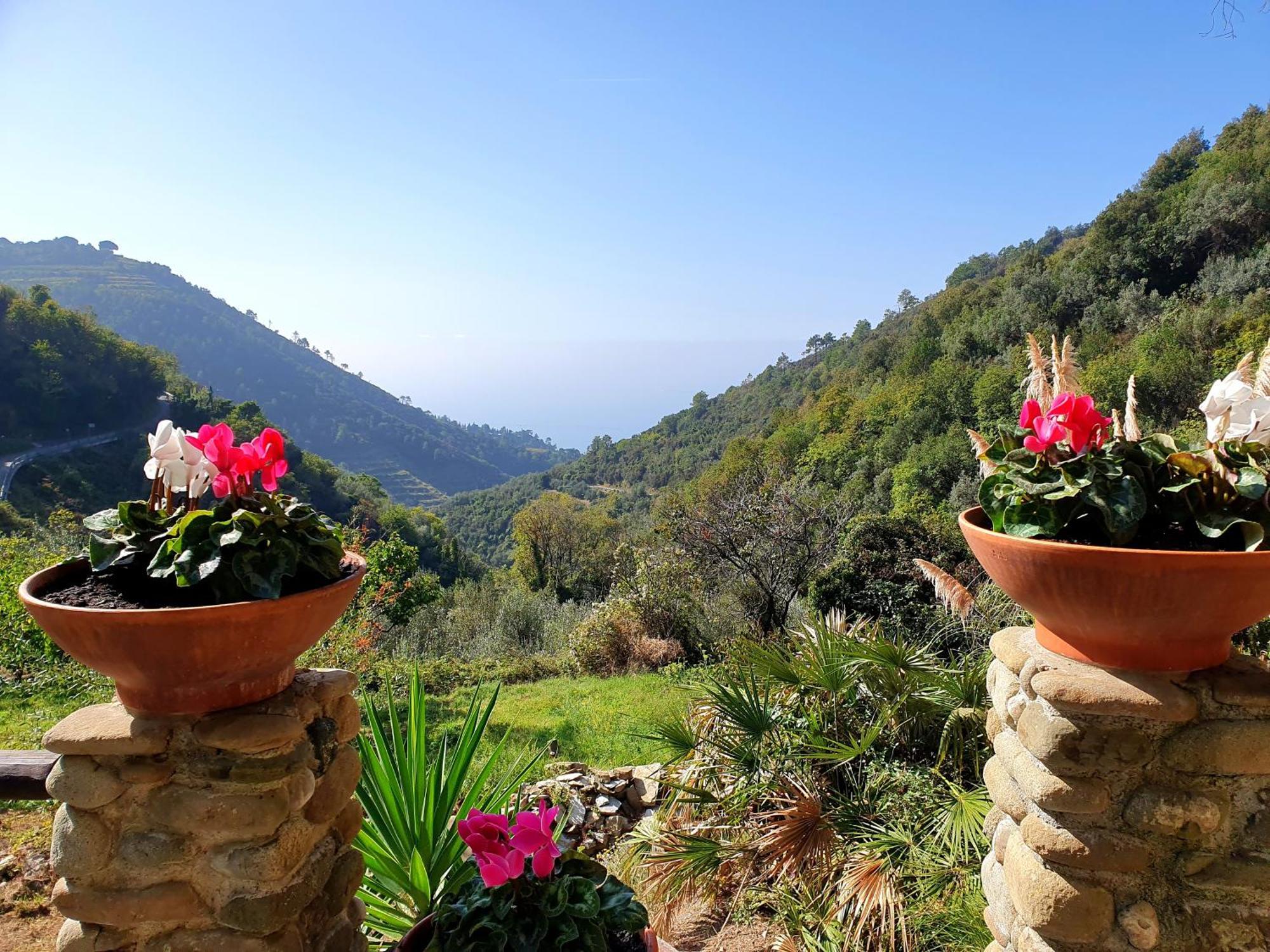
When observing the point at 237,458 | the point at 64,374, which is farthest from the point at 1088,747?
the point at 64,374

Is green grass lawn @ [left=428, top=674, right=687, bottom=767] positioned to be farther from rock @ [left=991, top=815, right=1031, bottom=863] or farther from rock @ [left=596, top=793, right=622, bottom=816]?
rock @ [left=991, top=815, right=1031, bottom=863]

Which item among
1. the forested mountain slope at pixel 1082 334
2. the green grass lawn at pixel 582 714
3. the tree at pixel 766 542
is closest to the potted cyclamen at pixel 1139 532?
the green grass lawn at pixel 582 714

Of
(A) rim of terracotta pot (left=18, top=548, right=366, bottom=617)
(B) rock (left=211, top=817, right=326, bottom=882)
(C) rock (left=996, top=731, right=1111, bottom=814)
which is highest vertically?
(A) rim of terracotta pot (left=18, top=548, right=366, bottom=617)

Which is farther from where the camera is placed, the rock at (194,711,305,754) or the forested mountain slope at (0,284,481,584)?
the forested mountain slope at (0,284,481,584)

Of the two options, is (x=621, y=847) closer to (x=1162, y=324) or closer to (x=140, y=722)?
(x=140, y=722)

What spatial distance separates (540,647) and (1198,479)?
46.5ft

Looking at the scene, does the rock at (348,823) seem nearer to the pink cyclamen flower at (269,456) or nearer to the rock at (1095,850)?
the pink cyclamen flower at (269,456)

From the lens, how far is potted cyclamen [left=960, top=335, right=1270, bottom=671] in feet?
3.62

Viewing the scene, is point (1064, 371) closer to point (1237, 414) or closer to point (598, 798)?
point (1237, 414)

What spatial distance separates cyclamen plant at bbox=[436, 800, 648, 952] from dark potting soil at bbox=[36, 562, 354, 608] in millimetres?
640

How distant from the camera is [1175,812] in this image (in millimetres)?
1205

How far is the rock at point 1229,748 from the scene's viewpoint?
1185 mm

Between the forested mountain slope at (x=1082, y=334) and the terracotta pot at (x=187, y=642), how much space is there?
9615 millimetres

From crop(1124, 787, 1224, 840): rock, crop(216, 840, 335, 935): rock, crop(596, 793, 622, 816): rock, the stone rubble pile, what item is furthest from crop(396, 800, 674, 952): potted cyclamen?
crop(596, 793, 622, 816): rock
